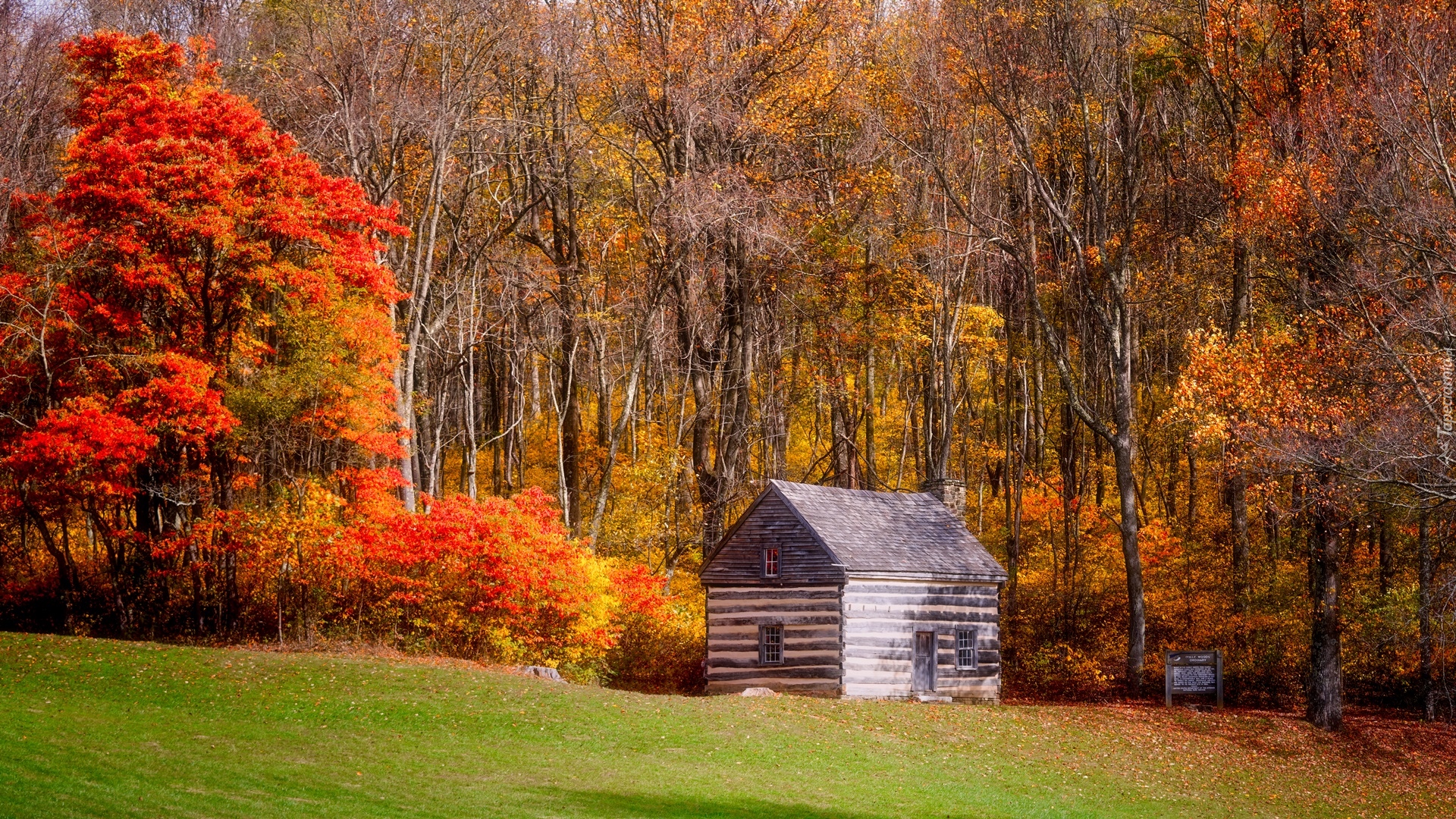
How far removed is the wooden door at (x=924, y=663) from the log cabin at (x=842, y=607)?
3 cm

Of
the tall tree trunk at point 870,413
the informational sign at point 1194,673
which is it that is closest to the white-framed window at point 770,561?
the informational sign at point 1194,673

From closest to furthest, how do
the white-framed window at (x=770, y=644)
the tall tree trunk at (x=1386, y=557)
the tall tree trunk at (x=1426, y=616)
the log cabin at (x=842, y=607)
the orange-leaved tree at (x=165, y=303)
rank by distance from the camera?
the orange-leaved tree at (x=165, y=303)
the tall tree trunk at (x=1426, y=616)
the log cabin at (x=842, y=607)
the white-framed window at (x=770, y=644)
the tall tree trunk at (x=1386, y=557)

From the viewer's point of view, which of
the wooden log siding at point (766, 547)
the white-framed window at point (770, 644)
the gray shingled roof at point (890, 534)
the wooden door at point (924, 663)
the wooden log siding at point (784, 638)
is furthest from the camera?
the wooden door at point (924, 663)

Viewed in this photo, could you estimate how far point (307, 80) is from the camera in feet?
105

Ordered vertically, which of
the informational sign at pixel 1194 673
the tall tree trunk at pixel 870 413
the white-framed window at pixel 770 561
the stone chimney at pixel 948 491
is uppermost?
the tall tree trunk at pixel 870 413

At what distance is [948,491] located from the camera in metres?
33.9

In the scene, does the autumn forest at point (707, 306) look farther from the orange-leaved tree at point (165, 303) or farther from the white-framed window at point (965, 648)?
the white-framed window at point (965, 648)

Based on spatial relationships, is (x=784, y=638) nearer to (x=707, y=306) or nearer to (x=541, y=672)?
(x=541, y=672)

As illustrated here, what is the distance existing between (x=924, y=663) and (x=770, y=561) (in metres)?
4.35

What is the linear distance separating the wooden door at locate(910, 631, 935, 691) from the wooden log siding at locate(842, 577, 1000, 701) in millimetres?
165

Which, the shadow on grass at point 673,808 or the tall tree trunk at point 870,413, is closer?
the shadow on grass at point 673,808

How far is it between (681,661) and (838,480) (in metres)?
11.5

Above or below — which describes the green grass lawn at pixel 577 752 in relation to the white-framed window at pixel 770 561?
below

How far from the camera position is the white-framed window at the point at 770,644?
2873 cm
